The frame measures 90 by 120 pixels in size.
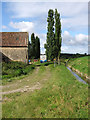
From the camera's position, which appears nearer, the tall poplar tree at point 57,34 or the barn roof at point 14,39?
the barn roof at point 14,39

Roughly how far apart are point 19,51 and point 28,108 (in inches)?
869

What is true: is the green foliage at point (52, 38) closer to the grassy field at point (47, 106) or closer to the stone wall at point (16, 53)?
the stone wall at point (16, 53)

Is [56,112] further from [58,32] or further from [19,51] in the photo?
[58,32]

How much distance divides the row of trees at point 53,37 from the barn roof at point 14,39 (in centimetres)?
680

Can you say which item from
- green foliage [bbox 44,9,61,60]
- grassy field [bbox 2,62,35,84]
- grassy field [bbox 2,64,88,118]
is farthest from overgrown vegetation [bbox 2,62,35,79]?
green foliage [bbox 44,9,61,60]

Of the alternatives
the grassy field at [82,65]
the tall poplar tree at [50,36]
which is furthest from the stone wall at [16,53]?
the grassy field at [82,65]

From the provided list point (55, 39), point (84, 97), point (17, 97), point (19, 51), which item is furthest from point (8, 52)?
point (84, 97)

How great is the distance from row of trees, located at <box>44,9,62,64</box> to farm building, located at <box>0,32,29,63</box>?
677 centimetres

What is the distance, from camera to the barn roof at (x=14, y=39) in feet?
88.4

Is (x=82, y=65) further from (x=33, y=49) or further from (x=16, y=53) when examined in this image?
(x=33, y=49)

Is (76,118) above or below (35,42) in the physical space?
below

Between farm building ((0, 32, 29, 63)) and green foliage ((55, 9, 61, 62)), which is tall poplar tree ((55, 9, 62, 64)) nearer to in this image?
green foliage ((55, 9, 61, 62))

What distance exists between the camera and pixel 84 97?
7223 millimetres

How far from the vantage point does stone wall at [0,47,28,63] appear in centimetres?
2680
